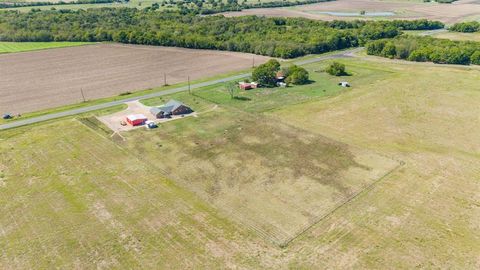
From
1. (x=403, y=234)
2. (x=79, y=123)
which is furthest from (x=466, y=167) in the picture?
(x=79, y=123)

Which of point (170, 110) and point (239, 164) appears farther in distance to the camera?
point (170, 110)

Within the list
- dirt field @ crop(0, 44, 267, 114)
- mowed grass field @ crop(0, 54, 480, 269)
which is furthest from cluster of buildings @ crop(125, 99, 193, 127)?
dirt field @ crop(0, 44, 267, 114)

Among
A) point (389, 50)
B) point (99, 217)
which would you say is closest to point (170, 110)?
point (99, 217)

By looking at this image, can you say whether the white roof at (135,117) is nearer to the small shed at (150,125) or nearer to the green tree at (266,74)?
the small shed at (150,125)

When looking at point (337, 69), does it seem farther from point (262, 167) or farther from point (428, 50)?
point (262, 167)

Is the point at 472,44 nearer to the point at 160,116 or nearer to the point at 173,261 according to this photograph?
the point at 160,116

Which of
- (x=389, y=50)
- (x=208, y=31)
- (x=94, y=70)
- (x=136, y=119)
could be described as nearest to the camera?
(x=136, y=119)

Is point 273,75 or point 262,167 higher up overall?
point 273,75

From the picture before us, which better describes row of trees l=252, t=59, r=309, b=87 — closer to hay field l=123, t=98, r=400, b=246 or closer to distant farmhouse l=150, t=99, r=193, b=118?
hay field l=123, t=98, r=400, b=246
